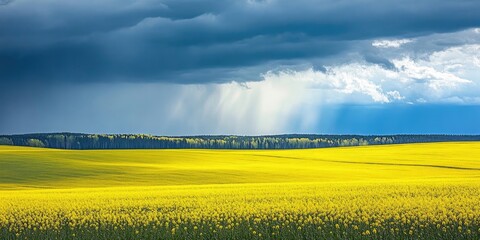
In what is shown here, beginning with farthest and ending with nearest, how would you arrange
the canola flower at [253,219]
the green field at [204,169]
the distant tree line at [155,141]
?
the distant tree line at [155,141] < the green field at [204,169] < the canola flower at [253,219]

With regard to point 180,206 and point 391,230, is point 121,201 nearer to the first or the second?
point 180,206

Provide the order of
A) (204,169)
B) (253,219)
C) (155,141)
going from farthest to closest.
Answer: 1. (155,141)
2. (204,169)
3. (253,219)

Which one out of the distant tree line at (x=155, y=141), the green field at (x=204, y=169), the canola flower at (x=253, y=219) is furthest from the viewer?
the distant tree line at (x=155, y=141)

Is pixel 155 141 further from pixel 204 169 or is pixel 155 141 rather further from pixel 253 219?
pixel 253 219

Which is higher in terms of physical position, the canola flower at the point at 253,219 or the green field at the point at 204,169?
the canola flower at the point at 253,219

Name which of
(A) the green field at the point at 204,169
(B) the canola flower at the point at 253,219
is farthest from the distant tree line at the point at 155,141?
(B) the canola flower at the point at 253,219

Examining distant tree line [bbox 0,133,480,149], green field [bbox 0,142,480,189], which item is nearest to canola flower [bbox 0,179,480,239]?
green field [bbox 0,142,480,189]

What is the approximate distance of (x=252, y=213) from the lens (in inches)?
929

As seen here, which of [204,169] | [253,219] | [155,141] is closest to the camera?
[253,219]

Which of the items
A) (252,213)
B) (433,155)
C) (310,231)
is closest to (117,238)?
(252,213)

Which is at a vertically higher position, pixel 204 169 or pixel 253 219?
pixel 253 219

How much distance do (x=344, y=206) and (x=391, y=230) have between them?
5420mm

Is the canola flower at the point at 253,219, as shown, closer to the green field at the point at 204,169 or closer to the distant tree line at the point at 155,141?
the green field at the point at 204,169

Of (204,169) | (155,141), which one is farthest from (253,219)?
(155,141)
